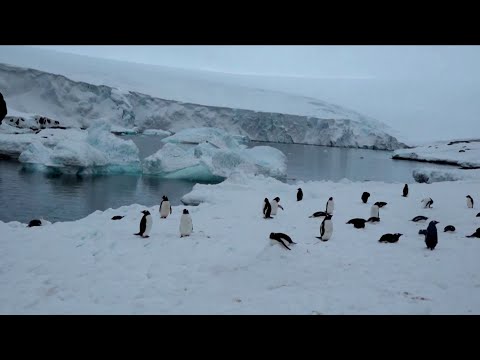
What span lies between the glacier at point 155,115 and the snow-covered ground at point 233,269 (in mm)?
43845

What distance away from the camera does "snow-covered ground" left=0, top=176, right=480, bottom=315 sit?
3.96 m

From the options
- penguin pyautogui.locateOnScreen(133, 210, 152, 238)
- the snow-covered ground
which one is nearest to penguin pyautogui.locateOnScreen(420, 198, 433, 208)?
the snow-covered ground

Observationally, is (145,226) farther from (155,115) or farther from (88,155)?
(155,115)

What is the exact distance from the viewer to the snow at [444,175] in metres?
22.2

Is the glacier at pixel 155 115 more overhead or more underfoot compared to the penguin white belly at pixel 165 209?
more overhead

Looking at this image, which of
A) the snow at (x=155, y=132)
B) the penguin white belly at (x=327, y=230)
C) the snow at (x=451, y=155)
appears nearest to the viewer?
the penguin white belly at (x=327, y=230)

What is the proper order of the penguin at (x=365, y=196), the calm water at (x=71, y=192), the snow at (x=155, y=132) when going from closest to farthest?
1. the penguin at (x=365, y=196)
2. the calm water at (x=71, y=192)
3. the snow at (x=155, y=132)

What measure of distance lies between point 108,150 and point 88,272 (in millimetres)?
19150

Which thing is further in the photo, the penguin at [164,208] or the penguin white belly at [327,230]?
the penguin at [164,208]

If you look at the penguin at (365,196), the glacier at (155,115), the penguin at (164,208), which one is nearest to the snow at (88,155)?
the penguin at (164,208)

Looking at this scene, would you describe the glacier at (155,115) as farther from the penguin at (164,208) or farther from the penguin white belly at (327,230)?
the penguin white belly at (327,230)

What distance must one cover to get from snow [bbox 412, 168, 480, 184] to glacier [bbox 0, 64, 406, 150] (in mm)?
27814
